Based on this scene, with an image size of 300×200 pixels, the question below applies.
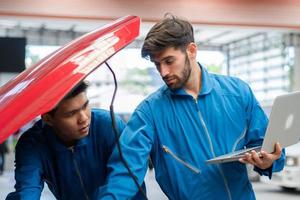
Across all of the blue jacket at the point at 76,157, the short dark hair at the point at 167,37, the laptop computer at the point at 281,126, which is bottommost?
the blue jacket at the point at 76,157

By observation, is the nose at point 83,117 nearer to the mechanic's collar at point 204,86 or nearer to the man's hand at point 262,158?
the mechanic's collar at point 204,86

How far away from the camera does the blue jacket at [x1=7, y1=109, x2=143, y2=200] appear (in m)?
1.67

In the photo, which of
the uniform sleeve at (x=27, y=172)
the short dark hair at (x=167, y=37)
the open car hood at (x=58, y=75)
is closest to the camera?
the open car hood at (x=58, y=75)

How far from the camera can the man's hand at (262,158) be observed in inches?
59.6

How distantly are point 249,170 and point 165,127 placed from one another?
392 mm

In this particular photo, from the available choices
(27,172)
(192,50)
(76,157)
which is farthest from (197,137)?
(27,172)

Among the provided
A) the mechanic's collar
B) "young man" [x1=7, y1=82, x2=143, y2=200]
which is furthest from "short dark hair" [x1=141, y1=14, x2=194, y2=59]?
"young man" [x1=7, y1=82, x2=143, y2=200]

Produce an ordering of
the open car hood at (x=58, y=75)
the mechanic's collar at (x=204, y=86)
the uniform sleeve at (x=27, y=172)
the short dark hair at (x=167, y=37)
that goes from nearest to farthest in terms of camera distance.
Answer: the open car hood at (x=58, y=75), the uniform sleeve at (x=27, y=172), the short dark hair at (x=167, y=37), the mechanic's collar at (x=204, y=86)

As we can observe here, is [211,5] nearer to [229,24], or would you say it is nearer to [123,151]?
[229,24]

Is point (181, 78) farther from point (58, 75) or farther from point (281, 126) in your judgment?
point (58, 75)

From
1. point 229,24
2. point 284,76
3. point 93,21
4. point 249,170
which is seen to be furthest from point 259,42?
point 249,170

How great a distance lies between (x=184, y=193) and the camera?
1684mm

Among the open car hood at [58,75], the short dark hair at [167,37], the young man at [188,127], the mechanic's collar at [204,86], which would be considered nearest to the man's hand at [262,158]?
the young man at [188,127]

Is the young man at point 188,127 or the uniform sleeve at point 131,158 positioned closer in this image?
the uniform sleeve at point 131,158
